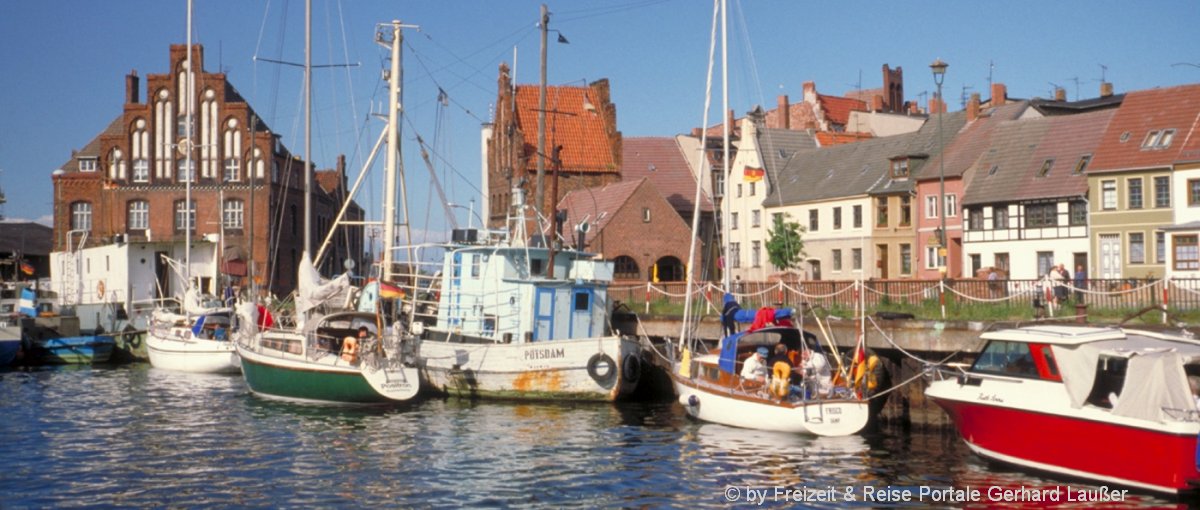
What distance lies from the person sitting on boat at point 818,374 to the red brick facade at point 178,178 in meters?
48.2

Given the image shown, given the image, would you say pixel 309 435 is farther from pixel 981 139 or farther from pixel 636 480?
pixel 981 139

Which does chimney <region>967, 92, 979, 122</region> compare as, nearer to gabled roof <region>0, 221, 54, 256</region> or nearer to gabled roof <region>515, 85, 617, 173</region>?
gabled roof <region>515, 85, 617, 173</region>

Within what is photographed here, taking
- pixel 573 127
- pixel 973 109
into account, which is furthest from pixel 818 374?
pixel 573 127

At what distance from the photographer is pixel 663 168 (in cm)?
7944

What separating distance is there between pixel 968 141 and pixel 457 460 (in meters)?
48.4

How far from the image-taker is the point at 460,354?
1356 inches

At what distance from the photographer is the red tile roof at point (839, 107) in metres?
97.2

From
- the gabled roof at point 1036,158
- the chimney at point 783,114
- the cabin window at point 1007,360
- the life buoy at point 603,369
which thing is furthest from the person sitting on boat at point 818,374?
the chimney at point 783,114

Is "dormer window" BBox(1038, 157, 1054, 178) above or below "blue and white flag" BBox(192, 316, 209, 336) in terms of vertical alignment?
above

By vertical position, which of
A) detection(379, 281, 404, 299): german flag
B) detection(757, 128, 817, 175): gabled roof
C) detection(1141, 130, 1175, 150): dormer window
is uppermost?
detection(757, 128, 817, 175): gabled roof

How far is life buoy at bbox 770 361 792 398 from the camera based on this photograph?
26.0 meters

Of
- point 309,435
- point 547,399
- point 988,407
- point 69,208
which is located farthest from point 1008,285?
point 69,208

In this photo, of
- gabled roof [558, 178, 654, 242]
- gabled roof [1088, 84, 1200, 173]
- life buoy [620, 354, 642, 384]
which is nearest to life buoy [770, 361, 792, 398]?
life buoy [620, 354, 642, 384]

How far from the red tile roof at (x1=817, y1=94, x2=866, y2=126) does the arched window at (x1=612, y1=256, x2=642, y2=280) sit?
38187 mm
